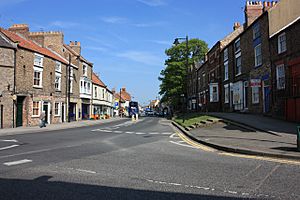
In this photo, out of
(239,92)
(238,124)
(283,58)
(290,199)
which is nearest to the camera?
(290,199)

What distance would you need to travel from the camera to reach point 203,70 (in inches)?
1745

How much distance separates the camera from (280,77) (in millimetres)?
19219

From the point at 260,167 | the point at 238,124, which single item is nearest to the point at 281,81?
the point at 238,124

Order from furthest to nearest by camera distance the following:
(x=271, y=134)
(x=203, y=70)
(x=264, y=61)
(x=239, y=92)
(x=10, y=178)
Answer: (x=203, y=70)
(x=239, y=92)
(x=264, y=61)
(x=271, y=134)
(x=10, y=178)

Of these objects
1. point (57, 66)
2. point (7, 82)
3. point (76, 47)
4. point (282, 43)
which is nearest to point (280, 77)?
point (282, 43)

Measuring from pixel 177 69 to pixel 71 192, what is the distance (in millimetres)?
47725

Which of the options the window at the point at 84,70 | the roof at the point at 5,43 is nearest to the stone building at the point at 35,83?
the roof at the point at 5,43

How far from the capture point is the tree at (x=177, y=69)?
168ft

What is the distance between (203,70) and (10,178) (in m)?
40.7

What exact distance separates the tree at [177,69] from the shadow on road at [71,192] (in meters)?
45.9

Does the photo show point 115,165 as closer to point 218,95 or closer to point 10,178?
point 10,178

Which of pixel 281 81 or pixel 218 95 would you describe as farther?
pixel 218 95

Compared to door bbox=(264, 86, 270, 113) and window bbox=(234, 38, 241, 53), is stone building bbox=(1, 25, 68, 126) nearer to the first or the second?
window bbox=(234, 38, 241, 53)

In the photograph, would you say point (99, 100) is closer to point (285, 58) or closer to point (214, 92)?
point (214, 92)
